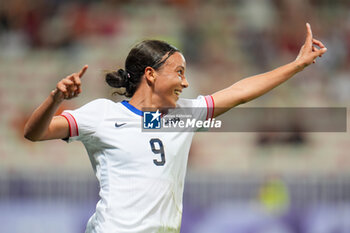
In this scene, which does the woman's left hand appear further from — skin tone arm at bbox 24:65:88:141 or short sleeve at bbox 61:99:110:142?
skin tone arm at bbox 24:65:88:141

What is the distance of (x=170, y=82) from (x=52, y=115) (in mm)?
853

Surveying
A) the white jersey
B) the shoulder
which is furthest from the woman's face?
the white jersey

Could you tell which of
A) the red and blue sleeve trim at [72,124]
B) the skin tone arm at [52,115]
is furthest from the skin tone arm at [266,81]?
the skin tone arm at [52,115]

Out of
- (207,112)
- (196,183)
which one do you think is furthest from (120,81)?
(196,183)

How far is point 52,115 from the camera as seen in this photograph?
11.5ft

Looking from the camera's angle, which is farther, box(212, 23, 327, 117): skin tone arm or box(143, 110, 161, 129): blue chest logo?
box(212, 23, 327, 117): skin tone arm

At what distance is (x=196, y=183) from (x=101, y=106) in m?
3.71

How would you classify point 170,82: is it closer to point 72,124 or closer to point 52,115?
point 72,124

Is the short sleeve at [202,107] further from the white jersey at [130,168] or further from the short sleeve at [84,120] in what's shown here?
the short sleeve at [84,120]

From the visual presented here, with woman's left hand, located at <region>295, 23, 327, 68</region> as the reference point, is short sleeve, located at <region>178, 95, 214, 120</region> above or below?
below

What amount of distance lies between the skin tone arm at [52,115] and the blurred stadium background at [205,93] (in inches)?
145

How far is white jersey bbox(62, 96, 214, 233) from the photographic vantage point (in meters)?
3.78

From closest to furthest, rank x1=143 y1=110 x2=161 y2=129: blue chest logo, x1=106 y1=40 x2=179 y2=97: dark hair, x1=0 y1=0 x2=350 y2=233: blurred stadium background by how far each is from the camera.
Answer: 1. x1=143 y1=110 x2=161 y2=129: blue chest logo
2. x1=106 y1=40 x2=179 y2=97: dark hair
3. x1=0 y1=0 x2=350 y2=233: blurred stadium background

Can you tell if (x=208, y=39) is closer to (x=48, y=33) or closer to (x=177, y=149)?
(x=48, y=33)
